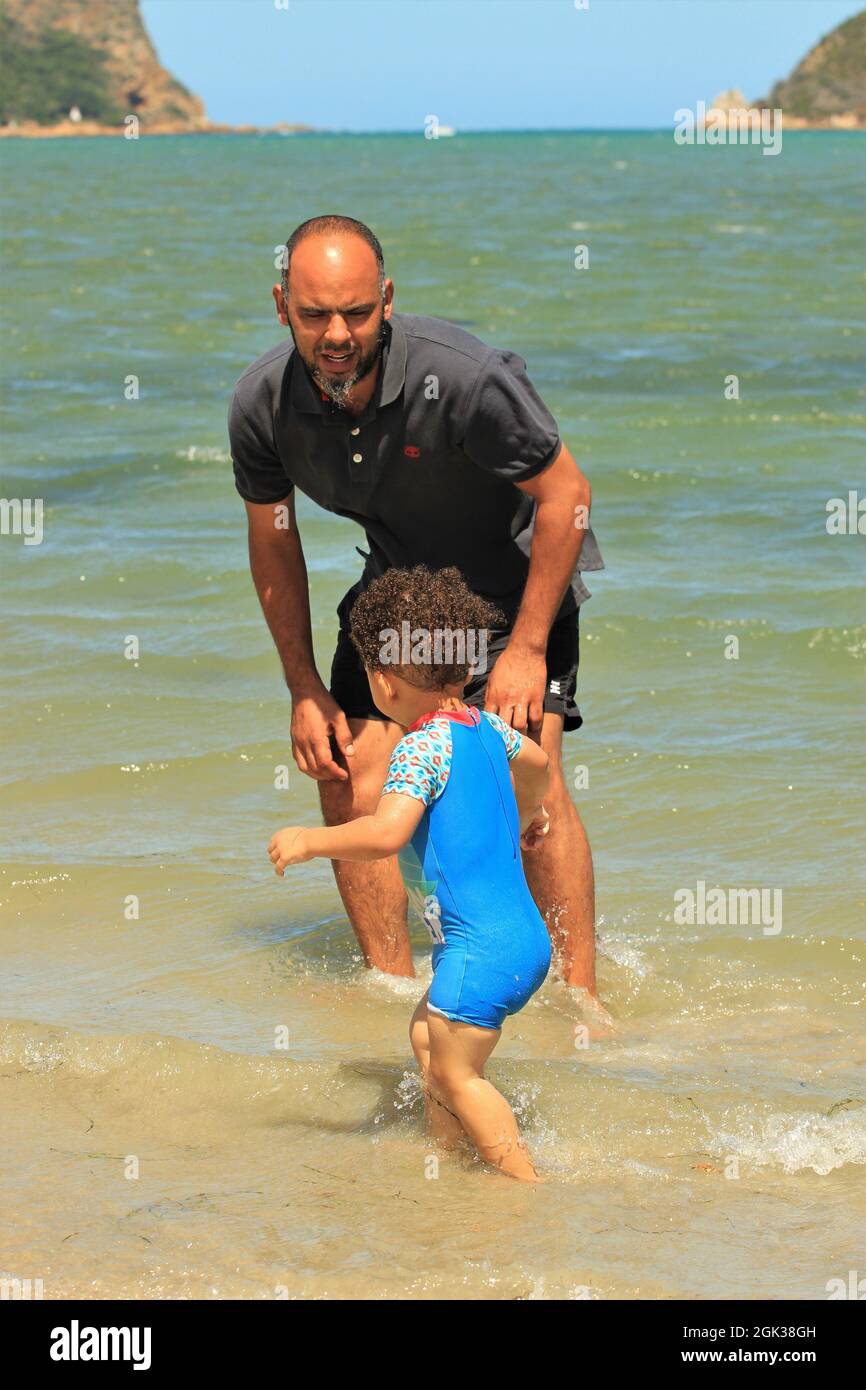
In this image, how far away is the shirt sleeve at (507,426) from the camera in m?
3.91

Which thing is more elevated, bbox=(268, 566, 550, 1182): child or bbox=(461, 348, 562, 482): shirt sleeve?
bbox=(461, 348, 562, 482): shirt sleeve

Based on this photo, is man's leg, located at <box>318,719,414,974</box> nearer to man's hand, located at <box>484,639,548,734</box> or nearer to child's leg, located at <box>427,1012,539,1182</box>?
man's hand, located at <box>484,639,548,734</box>

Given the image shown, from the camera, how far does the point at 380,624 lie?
355 cm

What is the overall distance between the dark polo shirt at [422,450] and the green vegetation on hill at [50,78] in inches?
6152

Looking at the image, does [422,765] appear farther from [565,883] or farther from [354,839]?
[565,883]

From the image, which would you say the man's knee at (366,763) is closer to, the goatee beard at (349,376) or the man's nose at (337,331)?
the goatee beard at (349,376)

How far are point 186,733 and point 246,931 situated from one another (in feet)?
5.88

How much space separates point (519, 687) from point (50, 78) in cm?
16354

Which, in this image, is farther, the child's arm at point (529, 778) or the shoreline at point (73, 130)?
the shoreline at point (73, 130)

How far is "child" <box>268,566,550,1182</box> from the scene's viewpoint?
11.4 feet

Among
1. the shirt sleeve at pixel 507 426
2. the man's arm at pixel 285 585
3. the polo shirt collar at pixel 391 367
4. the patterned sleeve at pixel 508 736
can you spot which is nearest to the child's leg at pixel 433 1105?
the patterned sleeve at pixel 508 736

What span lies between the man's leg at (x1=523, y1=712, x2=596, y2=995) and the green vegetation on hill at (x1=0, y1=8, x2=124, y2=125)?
15646cm

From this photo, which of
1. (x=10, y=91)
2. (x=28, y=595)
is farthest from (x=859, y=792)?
(x=10, y=91)

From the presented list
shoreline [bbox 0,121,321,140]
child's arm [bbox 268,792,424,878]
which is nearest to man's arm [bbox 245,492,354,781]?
child's arm [bbox 268,792,424,878]
